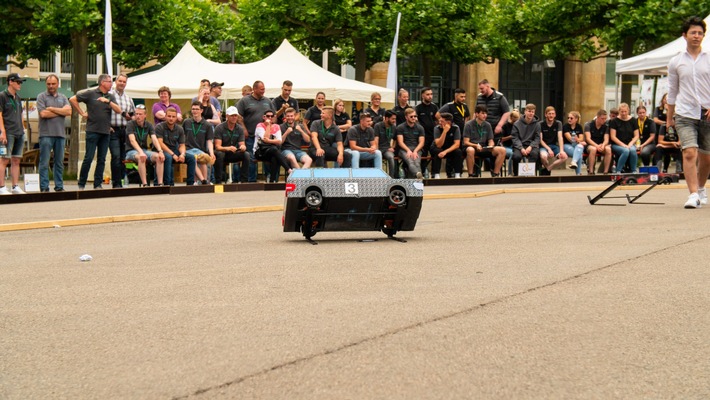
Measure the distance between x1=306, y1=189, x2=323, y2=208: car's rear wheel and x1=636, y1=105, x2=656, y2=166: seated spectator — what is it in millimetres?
16348

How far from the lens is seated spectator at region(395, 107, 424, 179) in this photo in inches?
942

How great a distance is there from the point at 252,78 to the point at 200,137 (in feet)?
22.0

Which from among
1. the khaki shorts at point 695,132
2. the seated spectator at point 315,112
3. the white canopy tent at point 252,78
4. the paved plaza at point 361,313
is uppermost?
the white canopy tent at point 252,78

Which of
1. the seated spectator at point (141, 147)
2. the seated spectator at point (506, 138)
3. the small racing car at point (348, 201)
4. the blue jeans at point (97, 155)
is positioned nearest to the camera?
the small racing car at point (348, 201)

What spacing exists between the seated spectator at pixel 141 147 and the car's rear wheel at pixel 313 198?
10.4m

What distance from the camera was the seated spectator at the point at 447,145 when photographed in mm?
24828

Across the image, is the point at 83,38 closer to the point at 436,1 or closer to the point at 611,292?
the point at 436,1

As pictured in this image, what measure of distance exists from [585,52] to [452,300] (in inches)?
1652

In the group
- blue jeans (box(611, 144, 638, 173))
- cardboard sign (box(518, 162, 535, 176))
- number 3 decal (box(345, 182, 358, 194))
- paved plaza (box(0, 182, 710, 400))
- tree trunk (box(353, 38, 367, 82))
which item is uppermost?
tree trunk (box(353, 38, 367, 82))

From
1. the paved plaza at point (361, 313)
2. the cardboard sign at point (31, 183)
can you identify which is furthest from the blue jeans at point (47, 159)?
the paved plaza at point (361, 313)

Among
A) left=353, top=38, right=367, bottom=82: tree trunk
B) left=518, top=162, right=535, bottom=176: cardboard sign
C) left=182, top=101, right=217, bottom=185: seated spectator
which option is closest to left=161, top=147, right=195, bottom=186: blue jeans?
left=182, top=101, right=217, bottom=185: seated spectator

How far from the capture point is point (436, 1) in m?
39.3

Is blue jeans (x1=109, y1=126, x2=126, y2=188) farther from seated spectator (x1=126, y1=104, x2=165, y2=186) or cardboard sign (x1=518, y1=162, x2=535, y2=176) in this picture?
cardboard sign (x1=518, y1=162, x2=535, y2=176)

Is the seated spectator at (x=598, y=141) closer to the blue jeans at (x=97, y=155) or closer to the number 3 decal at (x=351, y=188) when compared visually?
the blue jeans at (x=97, y=155)
